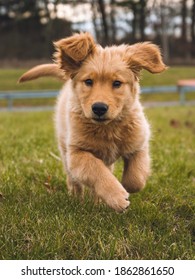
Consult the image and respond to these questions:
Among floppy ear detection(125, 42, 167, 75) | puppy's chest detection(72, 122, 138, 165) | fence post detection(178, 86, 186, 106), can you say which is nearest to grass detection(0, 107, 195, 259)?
puppy's chest detection(72, 122, 138, 165)

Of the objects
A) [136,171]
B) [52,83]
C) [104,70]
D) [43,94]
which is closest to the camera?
[104,70]

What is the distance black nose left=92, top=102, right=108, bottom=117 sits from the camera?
10.1ft

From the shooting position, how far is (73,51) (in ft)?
11.4

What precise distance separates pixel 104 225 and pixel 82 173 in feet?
1.55

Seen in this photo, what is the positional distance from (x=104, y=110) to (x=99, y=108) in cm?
4

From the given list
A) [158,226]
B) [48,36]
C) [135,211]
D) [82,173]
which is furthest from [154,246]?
[48,36]

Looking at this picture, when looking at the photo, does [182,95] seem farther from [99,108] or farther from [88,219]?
[88,219]

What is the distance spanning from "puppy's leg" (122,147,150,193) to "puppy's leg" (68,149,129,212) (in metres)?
0.28

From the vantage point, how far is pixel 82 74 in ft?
11.3

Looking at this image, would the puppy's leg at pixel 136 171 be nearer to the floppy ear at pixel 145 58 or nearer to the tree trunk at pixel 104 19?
the floppy ear at pixel 145 58

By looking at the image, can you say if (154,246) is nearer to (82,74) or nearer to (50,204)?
(50,204)

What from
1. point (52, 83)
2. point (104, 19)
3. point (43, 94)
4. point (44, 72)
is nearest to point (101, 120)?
point (44, 72)

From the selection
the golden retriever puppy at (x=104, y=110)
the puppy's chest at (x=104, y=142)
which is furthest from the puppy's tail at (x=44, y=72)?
the puppy's chest at (x=104, y=142)

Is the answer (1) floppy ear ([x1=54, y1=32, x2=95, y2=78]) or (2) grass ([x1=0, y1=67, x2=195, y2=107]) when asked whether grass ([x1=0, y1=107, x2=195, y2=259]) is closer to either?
(1) floppy ear ([x1=54, y1=32, x2=95, y2=78])
